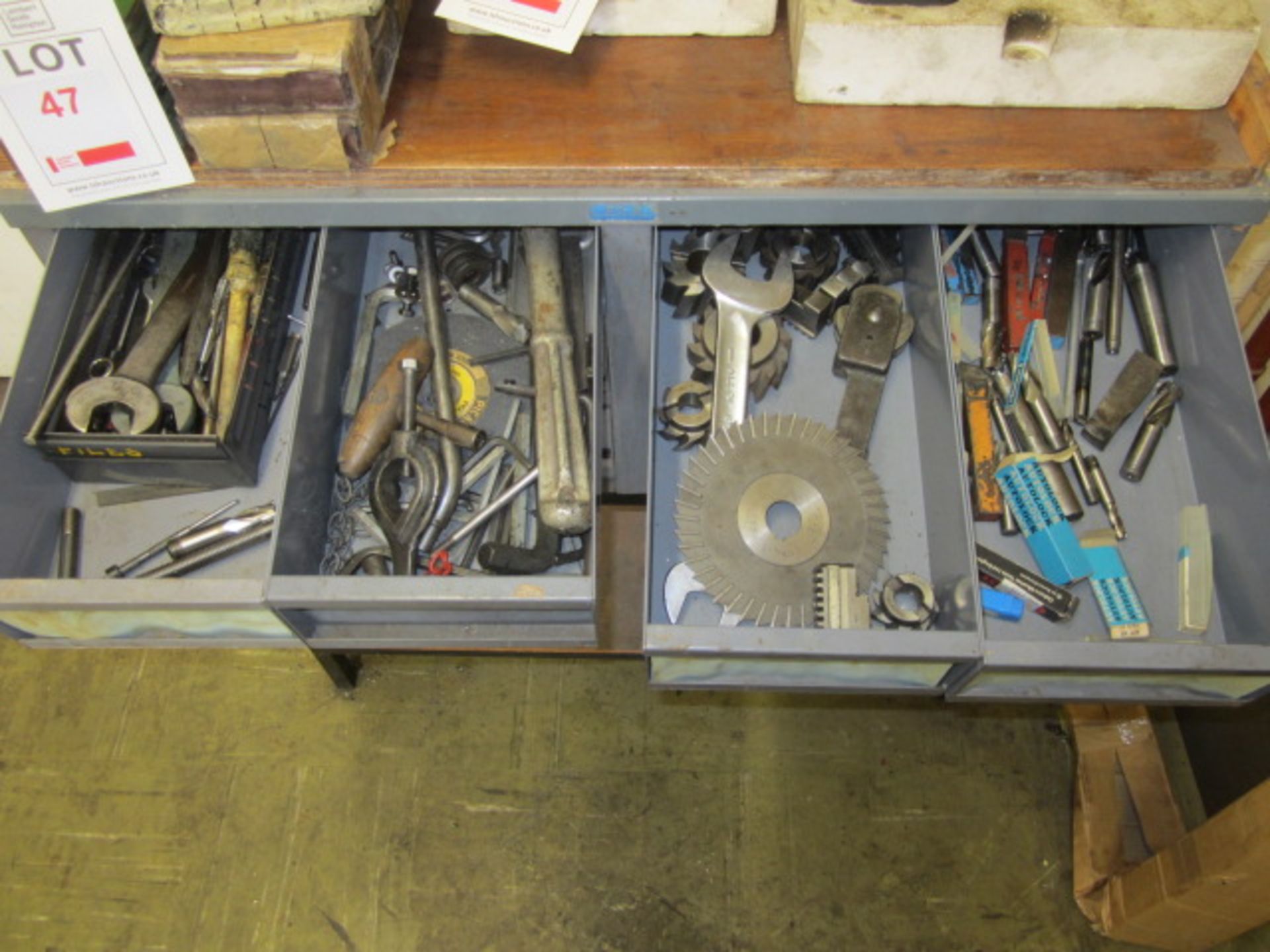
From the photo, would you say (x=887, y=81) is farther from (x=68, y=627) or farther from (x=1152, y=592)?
(x=68, y=627)

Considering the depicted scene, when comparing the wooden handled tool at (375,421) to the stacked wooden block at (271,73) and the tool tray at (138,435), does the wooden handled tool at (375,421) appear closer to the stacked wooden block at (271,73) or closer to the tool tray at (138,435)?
the tool tray at (138,435)

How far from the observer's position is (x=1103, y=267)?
142cm

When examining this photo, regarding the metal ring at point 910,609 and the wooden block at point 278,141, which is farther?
the metal ring at point 910,609

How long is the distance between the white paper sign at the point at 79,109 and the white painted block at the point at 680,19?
406mm

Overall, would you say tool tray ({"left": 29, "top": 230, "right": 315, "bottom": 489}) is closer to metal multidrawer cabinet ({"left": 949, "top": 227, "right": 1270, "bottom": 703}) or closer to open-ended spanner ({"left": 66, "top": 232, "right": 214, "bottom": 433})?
open-ended spanner ({"left": 66, "top": 232, "right": 214, "bottom": 433})

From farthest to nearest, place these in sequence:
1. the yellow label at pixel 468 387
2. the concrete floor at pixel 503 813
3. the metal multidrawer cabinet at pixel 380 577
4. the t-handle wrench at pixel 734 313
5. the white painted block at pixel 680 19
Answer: the concrete floor at pixel 503 813 → the yellow label at pixel 468 387 → the t-handle wrench at pixel 734 313 → the white painted block at pixel 680 19 → the metal multidrawer cabinet at pixel 380 577

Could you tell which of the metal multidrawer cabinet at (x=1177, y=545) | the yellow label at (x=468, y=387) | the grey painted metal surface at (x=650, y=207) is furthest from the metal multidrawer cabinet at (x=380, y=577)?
the metal multidrawer cabinet at (x=1177, y=545)

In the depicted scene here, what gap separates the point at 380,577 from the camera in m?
1.07

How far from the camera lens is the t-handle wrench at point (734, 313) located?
4.27ft

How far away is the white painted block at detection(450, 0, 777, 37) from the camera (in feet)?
3.91

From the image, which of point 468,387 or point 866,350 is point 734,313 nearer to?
point 866,350

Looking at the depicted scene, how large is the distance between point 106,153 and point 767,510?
898 mm

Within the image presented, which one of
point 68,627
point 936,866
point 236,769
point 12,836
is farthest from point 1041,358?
point 12,836

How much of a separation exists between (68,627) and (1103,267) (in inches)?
58.9
